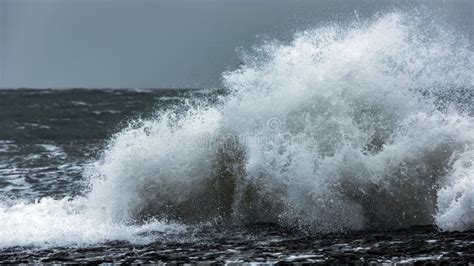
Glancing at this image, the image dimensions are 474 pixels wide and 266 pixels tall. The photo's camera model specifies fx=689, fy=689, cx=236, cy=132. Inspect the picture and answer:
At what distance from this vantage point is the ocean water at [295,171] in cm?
840

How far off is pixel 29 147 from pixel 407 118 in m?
15.1

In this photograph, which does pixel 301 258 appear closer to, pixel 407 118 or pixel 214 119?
pixel 407 118

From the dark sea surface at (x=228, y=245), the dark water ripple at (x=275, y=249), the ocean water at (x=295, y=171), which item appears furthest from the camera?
the ocean water at (x=295, y=171)

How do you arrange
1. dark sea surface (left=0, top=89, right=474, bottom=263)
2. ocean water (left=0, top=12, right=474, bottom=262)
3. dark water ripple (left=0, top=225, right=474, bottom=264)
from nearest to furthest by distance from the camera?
dark water ripple (left=0, top=225, right=474, bottom=264) → dark sea surface (left=0, top=89, right=474, bottom=263) → ocean water (left=0, top=12, right=474, bottom=262)

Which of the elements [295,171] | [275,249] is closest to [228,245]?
[275,249]

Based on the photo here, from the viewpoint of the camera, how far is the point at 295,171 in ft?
33.1

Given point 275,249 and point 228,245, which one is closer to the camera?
point 275,249

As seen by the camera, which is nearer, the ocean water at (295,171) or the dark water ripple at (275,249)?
the dark water ripple at (275,249)

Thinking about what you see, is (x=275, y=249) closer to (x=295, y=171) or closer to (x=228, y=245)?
(x=228, y=245)

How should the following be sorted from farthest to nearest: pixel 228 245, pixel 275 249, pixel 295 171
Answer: pixel 295 171 → pixel 228 245 → pixel 275 249

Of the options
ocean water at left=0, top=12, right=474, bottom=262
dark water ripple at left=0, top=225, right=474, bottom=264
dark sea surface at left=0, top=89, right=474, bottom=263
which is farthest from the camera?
ocean water at left=0, top=12, right=474, bottom=262

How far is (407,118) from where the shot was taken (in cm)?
1045

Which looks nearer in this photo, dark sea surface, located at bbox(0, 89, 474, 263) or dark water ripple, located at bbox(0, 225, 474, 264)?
dark water ripple, located at bbox(0, 225, 474, 264)

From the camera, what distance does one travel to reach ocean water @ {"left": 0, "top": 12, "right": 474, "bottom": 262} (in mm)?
8398
